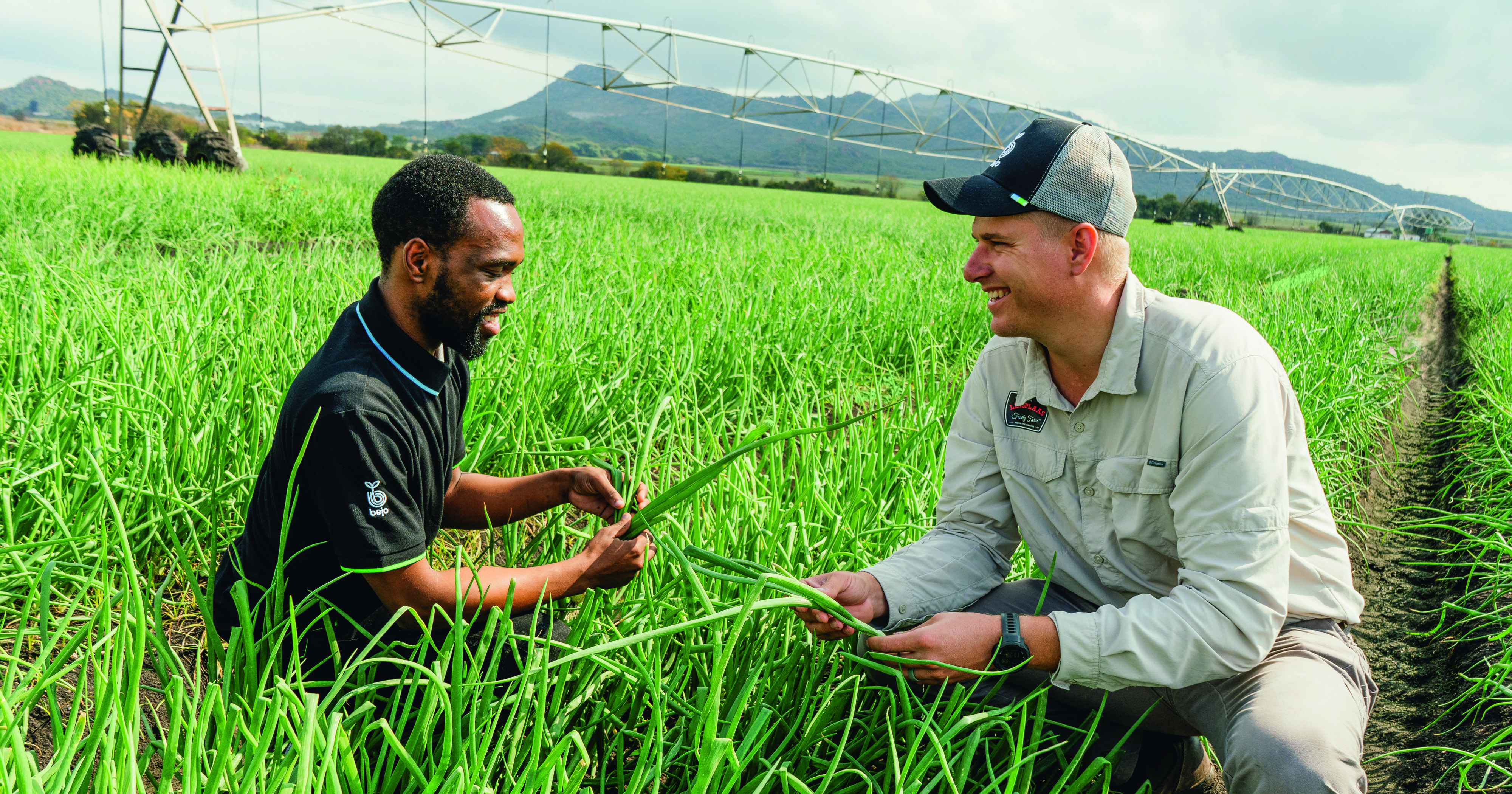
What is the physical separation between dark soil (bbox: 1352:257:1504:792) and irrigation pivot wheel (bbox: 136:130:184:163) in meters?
16.4

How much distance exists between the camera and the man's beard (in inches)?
56.7

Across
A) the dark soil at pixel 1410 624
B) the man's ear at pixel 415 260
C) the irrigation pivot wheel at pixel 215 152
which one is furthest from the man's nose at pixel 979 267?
the irrigation pivot wheel at pixel 215 152

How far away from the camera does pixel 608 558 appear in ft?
4.78

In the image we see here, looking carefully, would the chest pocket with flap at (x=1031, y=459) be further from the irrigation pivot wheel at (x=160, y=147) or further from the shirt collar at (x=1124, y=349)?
the irrigation pivot wheel at (x=160, y=147)

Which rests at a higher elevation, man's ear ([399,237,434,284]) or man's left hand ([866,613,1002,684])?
man's ear ([399,237,434,284])

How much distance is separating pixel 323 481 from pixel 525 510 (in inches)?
20.4

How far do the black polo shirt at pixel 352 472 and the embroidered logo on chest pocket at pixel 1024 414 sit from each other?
1.11m

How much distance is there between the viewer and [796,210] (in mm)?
15711

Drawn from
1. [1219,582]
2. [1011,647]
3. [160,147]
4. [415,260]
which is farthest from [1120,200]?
[160,147]

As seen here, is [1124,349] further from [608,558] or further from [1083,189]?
[608,558]

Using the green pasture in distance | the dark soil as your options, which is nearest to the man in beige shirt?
the green pasture in distance

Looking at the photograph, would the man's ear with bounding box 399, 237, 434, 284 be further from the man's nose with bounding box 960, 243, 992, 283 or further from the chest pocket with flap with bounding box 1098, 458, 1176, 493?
the chest pocket with flap with bounding box 1098, 458, 1176, 493

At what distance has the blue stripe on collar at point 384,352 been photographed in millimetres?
1367

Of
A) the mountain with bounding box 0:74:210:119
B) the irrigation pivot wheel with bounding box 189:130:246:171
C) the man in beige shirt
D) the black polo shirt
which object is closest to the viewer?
the black polo shirt
